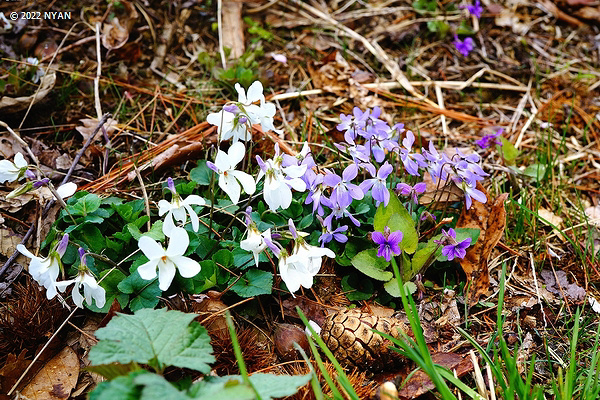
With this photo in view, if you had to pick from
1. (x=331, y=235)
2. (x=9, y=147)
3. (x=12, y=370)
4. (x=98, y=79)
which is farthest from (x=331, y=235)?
(x=98, y=79)

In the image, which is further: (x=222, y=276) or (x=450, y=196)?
(x=450, y=196)

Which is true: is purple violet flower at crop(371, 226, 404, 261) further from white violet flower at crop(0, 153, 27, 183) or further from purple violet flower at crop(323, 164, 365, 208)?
white violet flower at crop(0, 153, 27, 183)

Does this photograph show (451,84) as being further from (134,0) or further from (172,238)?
(172,238)

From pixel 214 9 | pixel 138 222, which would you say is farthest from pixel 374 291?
pixel 214 9

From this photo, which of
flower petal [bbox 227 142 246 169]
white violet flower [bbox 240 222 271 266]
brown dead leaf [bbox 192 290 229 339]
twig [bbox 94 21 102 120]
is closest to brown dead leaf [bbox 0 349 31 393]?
brown dead leaf [bbox 192 290 229 339]

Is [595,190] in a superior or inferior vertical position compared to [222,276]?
inferior

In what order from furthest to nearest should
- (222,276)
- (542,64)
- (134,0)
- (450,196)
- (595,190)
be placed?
(542,64) < (134,0) < (595,190) < (450,196) < (222,276)
